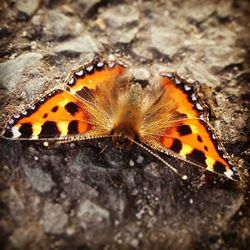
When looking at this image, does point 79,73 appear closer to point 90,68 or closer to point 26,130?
point 90,68

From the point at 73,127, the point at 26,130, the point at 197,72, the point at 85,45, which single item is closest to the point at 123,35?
the point at 85,45

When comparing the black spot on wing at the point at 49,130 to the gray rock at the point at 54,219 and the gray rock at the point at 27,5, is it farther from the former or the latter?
the gray rock at the point at 27,5

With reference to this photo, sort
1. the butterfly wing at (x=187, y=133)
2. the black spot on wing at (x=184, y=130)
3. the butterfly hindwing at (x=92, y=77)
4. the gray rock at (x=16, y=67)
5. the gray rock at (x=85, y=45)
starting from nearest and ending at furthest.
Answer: the butterfly wing at (x=187, y=133) → the black spot on wing at (x=184, y=130) → the butterfly hindwing at (x=92, y=77) → the gray rock at (x=16, y=67) → the gray rock at (x=85, y=45)

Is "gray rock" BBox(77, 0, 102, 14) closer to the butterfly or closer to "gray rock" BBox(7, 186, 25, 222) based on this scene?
the butterfly

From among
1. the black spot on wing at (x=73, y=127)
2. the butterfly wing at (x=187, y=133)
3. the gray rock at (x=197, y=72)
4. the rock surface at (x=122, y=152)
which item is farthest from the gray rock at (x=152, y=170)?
the gray rock at (x=197, y=72)

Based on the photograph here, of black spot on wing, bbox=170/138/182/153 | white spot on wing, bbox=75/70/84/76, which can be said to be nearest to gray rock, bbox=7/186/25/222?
white spot on wing, bbox=75/70/84/76

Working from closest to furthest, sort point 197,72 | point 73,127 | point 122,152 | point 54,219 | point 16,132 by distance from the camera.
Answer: point 54,219 → point 16,132 → point 73,127 → point 122,152 → point 197,72

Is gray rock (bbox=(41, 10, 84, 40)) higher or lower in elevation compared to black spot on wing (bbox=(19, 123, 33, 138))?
higher
